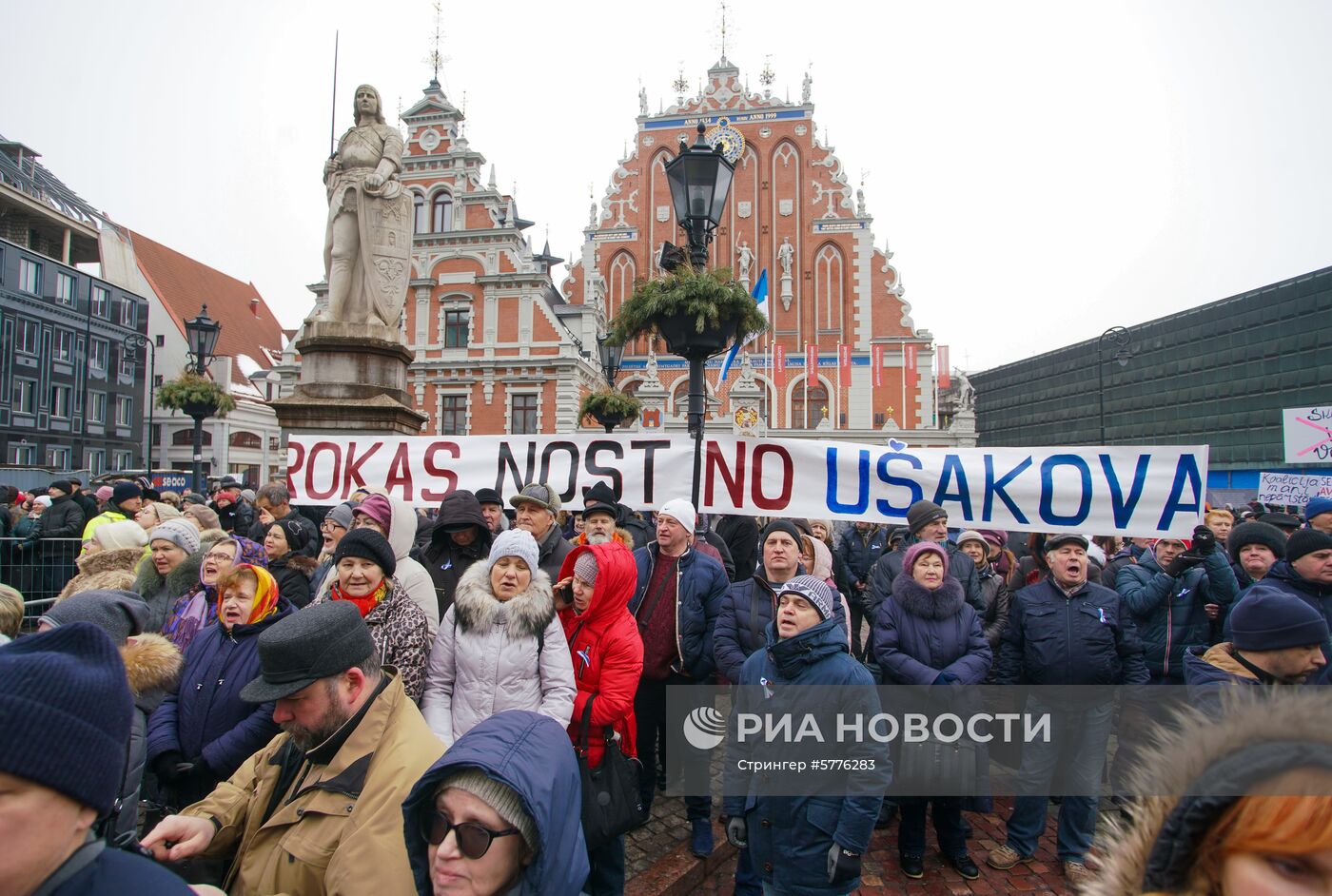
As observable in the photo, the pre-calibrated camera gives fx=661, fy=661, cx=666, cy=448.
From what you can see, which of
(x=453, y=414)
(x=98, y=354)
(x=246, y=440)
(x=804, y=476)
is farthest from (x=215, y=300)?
(x=804, y=476)

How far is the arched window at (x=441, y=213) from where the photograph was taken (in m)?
32.6

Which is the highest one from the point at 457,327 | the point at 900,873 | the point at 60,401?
the point at 457,327

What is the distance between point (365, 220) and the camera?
732cm

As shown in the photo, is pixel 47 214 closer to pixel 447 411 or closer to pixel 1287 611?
pixel 447 411

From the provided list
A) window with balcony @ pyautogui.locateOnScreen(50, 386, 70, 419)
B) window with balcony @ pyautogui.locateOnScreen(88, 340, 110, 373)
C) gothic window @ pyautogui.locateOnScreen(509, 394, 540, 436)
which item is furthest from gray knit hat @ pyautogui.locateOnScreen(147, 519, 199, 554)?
window with balcony @ pyautogui.locateOnScreen(88, 340, 110, 373)

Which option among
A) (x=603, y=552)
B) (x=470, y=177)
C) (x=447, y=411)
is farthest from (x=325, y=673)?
(x=470, y=177)

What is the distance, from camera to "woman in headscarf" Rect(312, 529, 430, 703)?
2.94 m

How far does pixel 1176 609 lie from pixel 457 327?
105 feet

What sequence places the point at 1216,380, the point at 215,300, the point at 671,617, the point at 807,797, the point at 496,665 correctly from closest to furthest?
1. the point at 807,797
2. the point at 496,665
3. the point at 671,617
4. the point at 1216,380
5. the point at 215,300

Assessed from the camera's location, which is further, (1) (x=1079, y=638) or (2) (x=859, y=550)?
(2) (x=859, y=550)

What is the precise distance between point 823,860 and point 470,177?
115 ft

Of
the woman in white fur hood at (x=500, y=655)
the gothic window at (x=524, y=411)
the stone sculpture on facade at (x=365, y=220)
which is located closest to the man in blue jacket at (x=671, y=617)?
the woman in white fur hood at (x=500, y=655)

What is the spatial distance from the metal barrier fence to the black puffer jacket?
5908 mm

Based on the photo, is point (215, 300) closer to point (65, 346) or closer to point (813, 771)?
point (65, 346)
